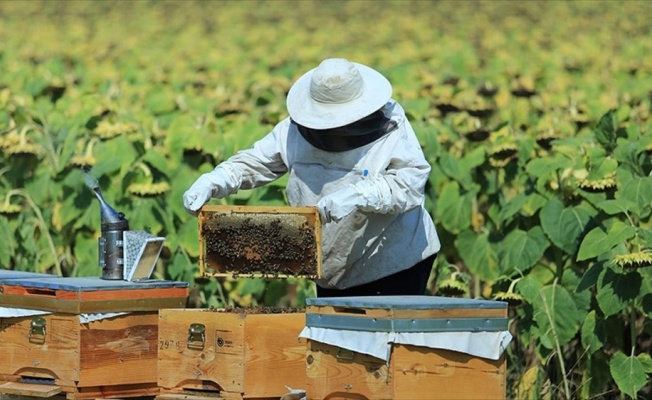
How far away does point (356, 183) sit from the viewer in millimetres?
4973

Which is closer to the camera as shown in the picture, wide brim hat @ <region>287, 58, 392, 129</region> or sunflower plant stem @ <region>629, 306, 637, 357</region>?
wide brim hat @ <region>287, 58, 392, 129</region>

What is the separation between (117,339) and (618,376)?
89.2 inches

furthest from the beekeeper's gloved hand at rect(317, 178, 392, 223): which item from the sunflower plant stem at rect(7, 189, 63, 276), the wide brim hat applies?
the sunflower plant stem at rect(7, 189, 63, 276)

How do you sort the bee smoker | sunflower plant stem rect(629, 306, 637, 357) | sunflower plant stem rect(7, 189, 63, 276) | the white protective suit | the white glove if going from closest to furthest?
1. the white glove
2. the white protective suit
3. the bee smoker
4. sunflower plant stem rect(629, 306, 637, 357)
5. sunflower plant stem rect(7, 189, 63, 276)

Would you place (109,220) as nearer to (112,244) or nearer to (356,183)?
(112,244)

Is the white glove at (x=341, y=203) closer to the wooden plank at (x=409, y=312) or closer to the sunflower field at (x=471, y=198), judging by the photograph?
the wooden plank at (x=409, y=312)

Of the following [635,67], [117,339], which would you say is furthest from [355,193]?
[635,67]

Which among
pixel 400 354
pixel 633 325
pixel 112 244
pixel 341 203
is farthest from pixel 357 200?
pixel 633 325

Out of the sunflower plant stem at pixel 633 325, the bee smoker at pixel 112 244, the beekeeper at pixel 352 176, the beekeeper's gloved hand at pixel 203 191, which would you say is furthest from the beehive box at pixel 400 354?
the sunflower plant stem at pixel 633 325

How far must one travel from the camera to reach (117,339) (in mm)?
5266

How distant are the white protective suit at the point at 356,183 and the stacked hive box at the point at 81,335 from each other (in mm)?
580

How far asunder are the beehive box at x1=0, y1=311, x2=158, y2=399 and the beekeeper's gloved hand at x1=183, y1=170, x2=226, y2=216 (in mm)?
534

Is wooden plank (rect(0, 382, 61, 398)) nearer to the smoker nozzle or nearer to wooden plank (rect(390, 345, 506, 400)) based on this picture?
the smoker nozzle

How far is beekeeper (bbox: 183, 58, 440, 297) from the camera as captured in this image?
5.02m
